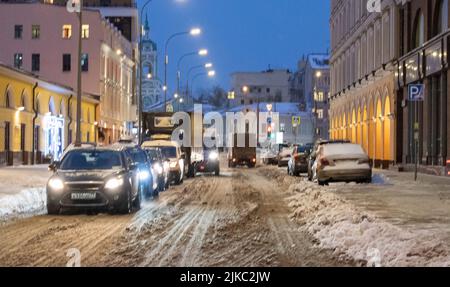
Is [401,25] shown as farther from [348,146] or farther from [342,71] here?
[342,71]

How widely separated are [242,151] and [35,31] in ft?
79.9

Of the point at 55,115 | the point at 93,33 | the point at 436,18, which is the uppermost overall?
the point at 93,33

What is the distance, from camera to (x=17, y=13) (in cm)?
6919

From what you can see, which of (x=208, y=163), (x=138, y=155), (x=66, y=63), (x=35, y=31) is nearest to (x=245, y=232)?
(x=138, y=155)

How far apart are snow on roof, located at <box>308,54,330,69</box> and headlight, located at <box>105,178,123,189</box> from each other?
340 ft

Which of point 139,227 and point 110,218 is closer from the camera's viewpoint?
point 139,227

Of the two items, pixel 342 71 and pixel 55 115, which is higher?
pixel 342 71

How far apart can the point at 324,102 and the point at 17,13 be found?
5800cm

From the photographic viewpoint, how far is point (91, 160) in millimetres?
18750

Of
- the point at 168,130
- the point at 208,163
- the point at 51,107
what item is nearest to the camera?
the point at 168,130

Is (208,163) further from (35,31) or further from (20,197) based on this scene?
(35,31)
